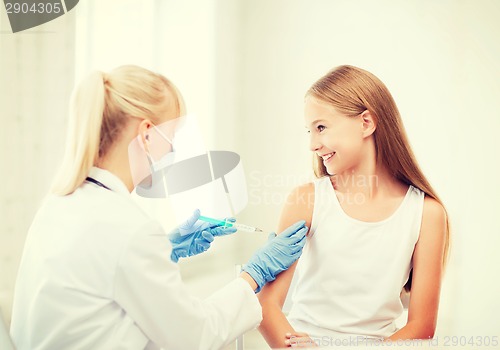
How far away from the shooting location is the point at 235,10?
4.88 feet

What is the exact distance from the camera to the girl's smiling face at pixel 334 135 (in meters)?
1.46

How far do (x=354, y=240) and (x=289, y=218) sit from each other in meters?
0.19

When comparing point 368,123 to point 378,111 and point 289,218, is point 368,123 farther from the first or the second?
point 289,218

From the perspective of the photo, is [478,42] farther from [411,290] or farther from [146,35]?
[146,35]

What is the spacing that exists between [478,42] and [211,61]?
31.1 inches

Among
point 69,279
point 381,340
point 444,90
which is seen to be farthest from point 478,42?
point 69,279

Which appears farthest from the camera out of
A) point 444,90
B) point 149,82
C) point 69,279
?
point 444,90

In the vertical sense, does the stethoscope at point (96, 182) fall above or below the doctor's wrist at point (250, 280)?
above

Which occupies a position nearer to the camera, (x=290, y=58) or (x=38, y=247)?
(x=38, y=247)

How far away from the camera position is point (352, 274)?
147 centimetres

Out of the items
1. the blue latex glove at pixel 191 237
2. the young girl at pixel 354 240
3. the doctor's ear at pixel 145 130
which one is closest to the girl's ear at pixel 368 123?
the young girl at pixel 354 240

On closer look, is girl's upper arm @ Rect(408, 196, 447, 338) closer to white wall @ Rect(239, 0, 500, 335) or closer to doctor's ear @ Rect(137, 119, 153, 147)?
white wall @ Rect(239, 0, 500, 335)

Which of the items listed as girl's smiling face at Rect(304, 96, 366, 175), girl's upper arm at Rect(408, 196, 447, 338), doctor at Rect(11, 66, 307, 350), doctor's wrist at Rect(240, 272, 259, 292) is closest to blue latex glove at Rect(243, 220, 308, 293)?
doctor's wrist at Rect(240, 272, 259, 292)

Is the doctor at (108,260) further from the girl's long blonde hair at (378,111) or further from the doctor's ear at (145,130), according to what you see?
the girl's long blonde hair at (378,111)
